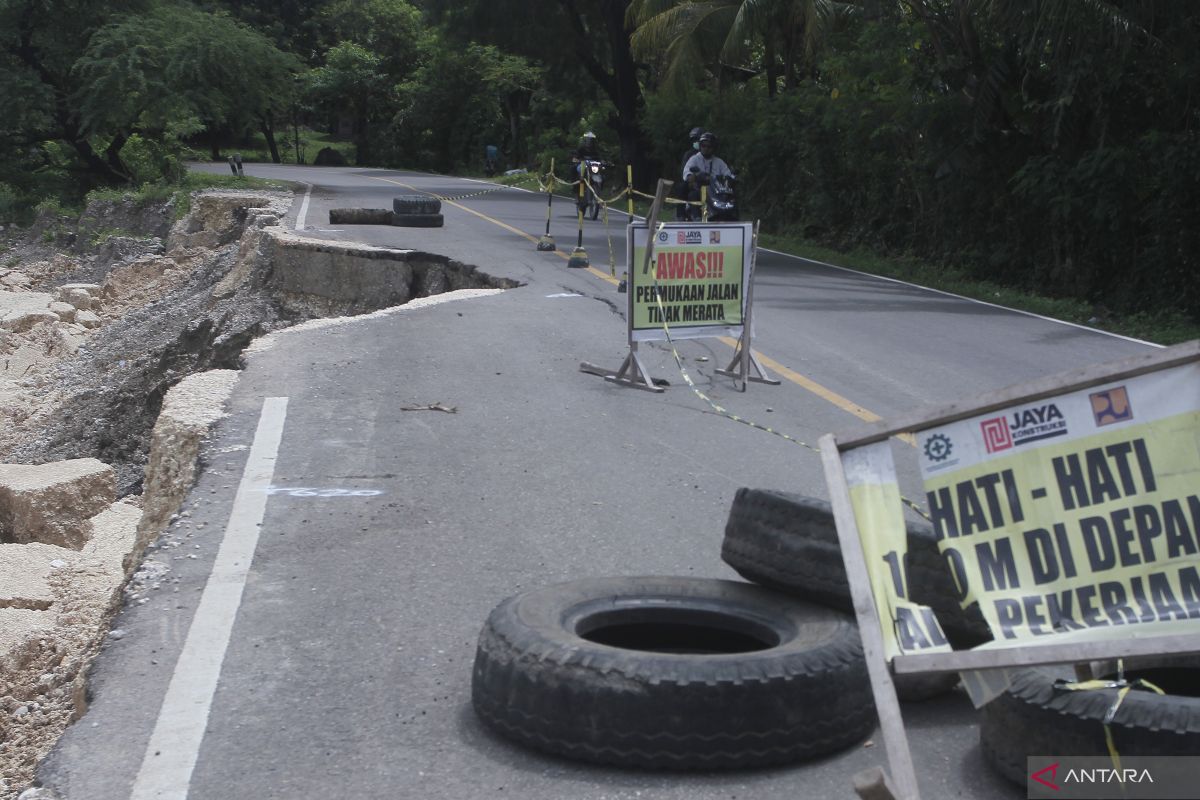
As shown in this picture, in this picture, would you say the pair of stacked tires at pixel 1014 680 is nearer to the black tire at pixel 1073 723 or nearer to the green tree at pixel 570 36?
the black tire at pixel 1073 723

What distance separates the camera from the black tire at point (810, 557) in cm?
438

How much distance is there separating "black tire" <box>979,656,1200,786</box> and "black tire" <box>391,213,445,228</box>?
66.9ft

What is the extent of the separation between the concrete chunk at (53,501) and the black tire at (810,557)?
22.7 feet

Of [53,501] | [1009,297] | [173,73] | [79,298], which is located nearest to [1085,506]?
[53,501]

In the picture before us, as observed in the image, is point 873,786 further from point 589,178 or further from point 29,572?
point 589,178

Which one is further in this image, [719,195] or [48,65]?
[48,65]

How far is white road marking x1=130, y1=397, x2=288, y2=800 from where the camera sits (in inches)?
157

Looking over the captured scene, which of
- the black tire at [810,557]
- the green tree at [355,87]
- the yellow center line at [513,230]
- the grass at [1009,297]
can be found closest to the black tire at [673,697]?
the black tire at [810,557]

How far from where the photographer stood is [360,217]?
A: 79.5 feet

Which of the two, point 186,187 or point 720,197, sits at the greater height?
point 720,197

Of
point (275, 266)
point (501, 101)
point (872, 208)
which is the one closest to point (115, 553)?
point (275, 266)

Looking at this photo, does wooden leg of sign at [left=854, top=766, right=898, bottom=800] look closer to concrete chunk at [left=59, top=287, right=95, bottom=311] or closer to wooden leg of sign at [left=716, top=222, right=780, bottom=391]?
wooden leg of sign at [left=716, top=222, right=780, bottom=391]

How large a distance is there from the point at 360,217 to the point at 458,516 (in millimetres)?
18369

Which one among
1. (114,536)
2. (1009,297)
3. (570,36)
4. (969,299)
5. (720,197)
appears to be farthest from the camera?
(570,36)
